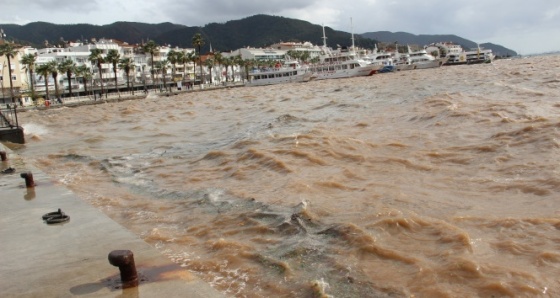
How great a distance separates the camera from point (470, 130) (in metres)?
13.5

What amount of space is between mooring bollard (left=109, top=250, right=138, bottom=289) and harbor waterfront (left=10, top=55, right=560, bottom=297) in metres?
1.01

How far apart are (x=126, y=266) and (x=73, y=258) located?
1060 millimetres

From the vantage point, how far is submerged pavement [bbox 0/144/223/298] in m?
3.94

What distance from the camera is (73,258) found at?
4703 millimetres

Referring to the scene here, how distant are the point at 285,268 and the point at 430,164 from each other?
5.84m

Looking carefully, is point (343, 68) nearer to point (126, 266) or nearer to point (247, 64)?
point (247, 64)

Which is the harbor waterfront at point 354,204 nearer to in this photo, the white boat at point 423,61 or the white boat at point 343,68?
the white boat at point 343,68

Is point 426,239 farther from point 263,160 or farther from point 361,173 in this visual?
point 263,160

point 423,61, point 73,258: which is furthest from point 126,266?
point 423,61

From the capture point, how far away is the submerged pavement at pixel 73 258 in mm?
3938

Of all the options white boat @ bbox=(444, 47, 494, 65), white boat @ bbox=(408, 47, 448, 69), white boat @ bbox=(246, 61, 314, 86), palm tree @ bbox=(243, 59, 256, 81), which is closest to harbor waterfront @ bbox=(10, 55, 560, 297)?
white boat @ bbox=(246, 61, 314, 86)

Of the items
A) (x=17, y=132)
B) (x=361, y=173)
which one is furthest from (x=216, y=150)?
(x=17, y=132)

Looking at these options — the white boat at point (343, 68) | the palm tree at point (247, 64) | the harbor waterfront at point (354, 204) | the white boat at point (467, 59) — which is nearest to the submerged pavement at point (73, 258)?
the harbor waterfront at point (354, 204)

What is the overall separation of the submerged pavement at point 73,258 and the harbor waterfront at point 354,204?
68 centimetres
